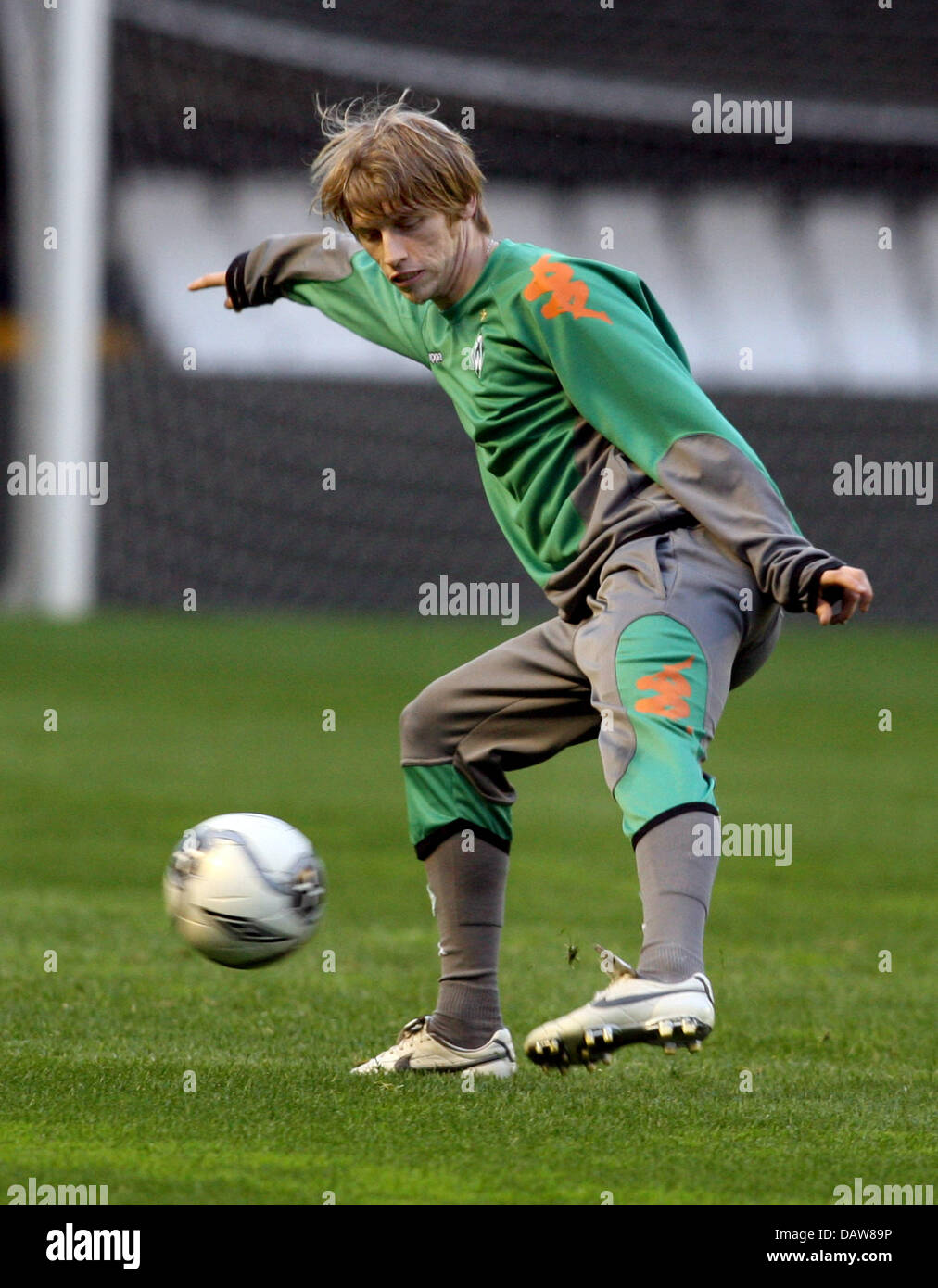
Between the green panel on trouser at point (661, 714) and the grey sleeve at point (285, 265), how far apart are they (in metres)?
1.18

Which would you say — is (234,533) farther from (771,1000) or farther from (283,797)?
(771,1000)

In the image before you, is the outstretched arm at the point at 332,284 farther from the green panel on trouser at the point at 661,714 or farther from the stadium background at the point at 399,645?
the stadium background at the point at 399,645

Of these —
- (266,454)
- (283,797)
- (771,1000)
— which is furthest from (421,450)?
(771,1000)

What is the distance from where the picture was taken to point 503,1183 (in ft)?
10.1

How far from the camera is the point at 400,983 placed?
5.41m

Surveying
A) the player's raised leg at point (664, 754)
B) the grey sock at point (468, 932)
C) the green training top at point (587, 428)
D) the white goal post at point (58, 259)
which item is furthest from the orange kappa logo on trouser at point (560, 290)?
the white goal post at point (58, 259)

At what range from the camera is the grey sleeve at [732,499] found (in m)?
3.51

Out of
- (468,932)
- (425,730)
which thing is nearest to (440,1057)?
(468,932)

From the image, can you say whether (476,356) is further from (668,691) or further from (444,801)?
(444,801)

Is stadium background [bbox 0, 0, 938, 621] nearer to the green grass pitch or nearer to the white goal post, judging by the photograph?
the white goal post

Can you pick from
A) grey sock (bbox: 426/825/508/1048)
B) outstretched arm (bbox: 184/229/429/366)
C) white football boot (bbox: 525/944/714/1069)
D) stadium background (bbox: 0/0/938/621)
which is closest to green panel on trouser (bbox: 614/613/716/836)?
white football boot (bbox: 525/944/714/1069)

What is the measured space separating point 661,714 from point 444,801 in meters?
0.77

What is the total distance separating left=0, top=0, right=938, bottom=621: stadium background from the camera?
794 inches
